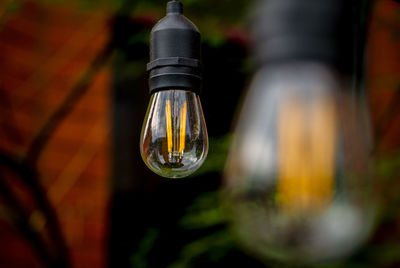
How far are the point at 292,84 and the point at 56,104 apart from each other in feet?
12.9

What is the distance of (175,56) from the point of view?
1.34 metres

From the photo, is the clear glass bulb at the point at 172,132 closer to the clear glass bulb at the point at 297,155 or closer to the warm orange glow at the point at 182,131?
the warm orange glow at the point at 182,131

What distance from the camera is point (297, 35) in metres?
0.73

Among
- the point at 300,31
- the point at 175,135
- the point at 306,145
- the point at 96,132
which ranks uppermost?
the point at 96,132

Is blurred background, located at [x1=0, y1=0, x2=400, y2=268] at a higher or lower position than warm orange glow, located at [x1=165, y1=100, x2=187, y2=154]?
higher

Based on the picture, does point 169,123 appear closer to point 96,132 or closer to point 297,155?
point 297,155

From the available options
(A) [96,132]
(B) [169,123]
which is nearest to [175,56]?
(B) [169,123]

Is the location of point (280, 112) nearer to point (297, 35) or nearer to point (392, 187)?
point (297, 35)

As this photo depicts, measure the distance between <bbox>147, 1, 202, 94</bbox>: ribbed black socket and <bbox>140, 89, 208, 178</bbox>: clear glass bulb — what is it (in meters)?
0.03

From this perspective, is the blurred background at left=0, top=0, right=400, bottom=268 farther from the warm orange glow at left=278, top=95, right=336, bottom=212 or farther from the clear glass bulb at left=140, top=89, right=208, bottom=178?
the warm orange glow at left=278, top=95, right=336, bottom=212

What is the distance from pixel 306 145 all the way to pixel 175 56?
674 mm

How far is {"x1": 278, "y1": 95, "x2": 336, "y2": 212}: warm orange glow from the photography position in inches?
27.4

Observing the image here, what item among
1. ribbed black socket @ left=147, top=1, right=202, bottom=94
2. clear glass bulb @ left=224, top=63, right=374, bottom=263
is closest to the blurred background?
ribbed black socket @ left=147, top=1, right=202, bottom=94


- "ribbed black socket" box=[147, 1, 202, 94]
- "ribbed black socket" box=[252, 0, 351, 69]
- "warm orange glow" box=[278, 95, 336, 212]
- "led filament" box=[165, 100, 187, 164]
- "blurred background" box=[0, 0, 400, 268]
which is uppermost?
"blurred background" box=[0, 0, 400, 268]
